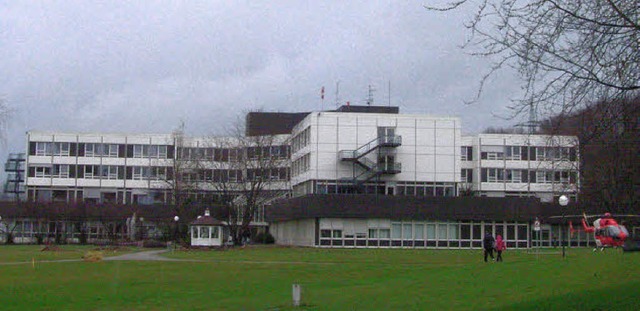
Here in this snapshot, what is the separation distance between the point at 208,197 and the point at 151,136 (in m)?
18.4

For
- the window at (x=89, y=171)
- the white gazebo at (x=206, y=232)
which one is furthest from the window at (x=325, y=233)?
the window at (x=89, y=171)

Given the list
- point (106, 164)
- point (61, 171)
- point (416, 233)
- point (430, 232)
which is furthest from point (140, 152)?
point (430, 232)

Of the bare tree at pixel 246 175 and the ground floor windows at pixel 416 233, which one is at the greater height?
the bare tree at pixel 246 175

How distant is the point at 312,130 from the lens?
3671 inches

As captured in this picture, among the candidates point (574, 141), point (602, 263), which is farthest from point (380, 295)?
point (602, 263)

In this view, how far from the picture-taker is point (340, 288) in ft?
96.0

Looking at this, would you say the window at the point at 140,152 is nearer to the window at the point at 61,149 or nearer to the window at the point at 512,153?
the window at the point at 61,149

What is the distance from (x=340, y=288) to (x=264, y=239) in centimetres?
7968

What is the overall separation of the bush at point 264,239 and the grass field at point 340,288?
66030 millimetres

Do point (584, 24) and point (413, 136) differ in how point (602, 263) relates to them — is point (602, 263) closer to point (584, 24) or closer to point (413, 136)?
point (584, 24)

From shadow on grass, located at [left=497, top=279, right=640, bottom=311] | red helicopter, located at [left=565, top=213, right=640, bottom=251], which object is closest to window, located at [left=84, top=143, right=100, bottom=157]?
red helicopter, located at [left=565, top=213, right=640, bottom=251]

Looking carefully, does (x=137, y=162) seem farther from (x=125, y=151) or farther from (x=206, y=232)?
(x=206, y=232)

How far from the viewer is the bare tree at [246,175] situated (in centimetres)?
9762

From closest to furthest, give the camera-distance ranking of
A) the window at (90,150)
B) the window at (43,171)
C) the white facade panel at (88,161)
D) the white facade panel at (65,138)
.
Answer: the window at (43,171)
the white facade panel at (65,138)
the white facade panel at (88,161)
the window at (90,150)
